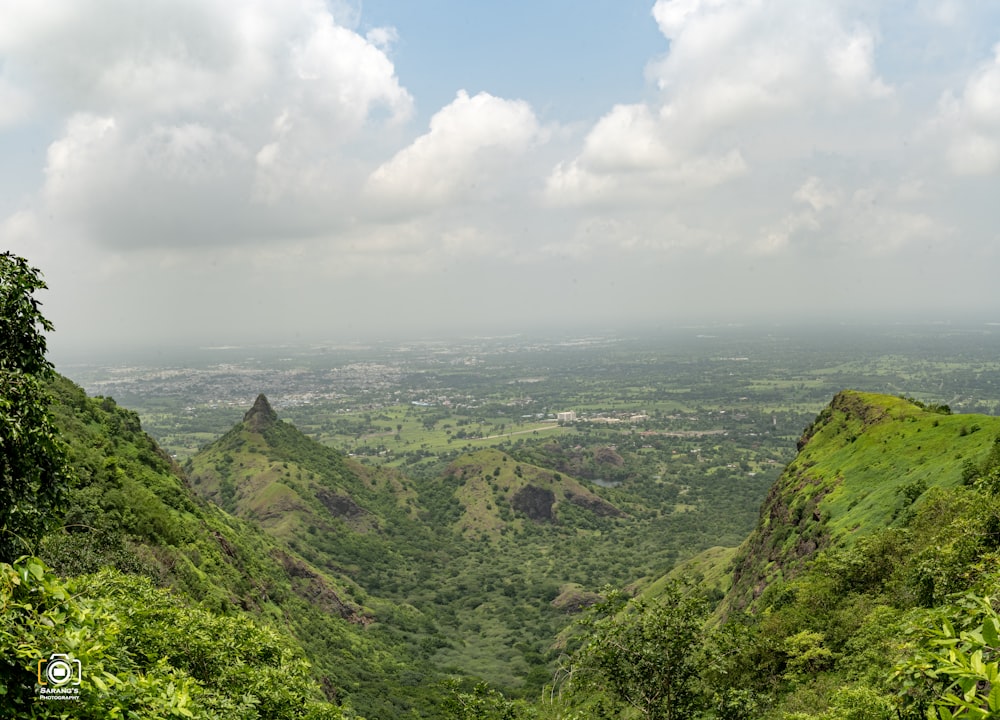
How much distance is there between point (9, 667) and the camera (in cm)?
595

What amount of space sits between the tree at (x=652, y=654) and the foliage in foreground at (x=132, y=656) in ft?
34.3

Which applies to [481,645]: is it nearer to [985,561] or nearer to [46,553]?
[46,553]

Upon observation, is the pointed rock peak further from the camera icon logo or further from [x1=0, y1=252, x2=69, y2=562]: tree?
the camera icon logo

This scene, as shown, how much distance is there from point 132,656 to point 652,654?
48.9ft

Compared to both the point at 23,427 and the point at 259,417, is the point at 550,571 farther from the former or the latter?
the point at 23,427

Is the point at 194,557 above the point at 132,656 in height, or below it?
below

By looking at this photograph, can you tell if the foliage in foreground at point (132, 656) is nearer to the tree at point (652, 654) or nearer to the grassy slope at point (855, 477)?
the tree at point (652, 654)

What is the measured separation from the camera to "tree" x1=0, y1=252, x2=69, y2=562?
1042 centimetres

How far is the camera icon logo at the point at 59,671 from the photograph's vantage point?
6.23 m

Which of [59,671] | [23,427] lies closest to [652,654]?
[59,671]

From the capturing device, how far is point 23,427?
10.7 m

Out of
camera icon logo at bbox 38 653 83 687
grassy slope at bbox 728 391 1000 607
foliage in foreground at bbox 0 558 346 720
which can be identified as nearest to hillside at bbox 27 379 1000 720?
grassy slope at bbox 728 391 1000 607

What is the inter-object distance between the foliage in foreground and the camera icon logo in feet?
0.08

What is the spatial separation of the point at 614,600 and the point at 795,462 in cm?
5903
